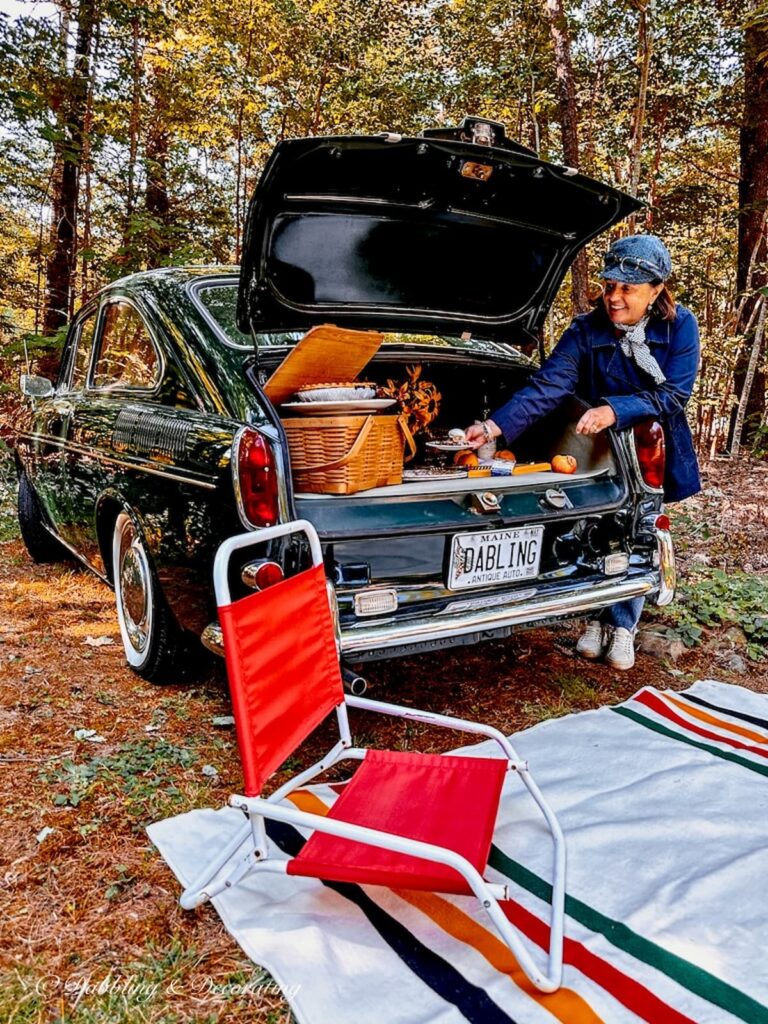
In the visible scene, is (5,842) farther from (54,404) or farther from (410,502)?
(54,404)

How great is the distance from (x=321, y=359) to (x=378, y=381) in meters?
1.07

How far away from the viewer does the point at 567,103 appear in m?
8.23

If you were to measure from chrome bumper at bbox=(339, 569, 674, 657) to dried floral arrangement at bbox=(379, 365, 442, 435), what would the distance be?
1.23 meters

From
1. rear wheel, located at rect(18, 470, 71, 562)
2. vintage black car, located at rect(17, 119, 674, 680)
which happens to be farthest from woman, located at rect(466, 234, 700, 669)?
rear wheel, located at rect(18, 470, 71, 562)

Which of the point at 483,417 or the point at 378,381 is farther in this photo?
the point at 483,417

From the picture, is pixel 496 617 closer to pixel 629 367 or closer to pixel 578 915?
pixel 578 915

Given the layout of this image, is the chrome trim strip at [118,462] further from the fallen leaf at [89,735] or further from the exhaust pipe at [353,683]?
the fallen leaf at [89,735]

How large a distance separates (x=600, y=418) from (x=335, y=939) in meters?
2.25

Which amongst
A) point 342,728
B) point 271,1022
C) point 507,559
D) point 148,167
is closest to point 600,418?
point 507,559

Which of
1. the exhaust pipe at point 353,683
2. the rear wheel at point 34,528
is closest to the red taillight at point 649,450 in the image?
the exhaust pipe at point 353,683

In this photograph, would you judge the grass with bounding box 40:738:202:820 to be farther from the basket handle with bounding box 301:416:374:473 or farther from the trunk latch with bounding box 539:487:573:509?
the trunk latch with bounding box 539:487:573:509

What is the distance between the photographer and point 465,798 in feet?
6.48

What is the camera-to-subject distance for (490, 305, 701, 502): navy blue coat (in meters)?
3.28

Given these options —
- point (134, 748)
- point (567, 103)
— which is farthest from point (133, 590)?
point (567, 103)
